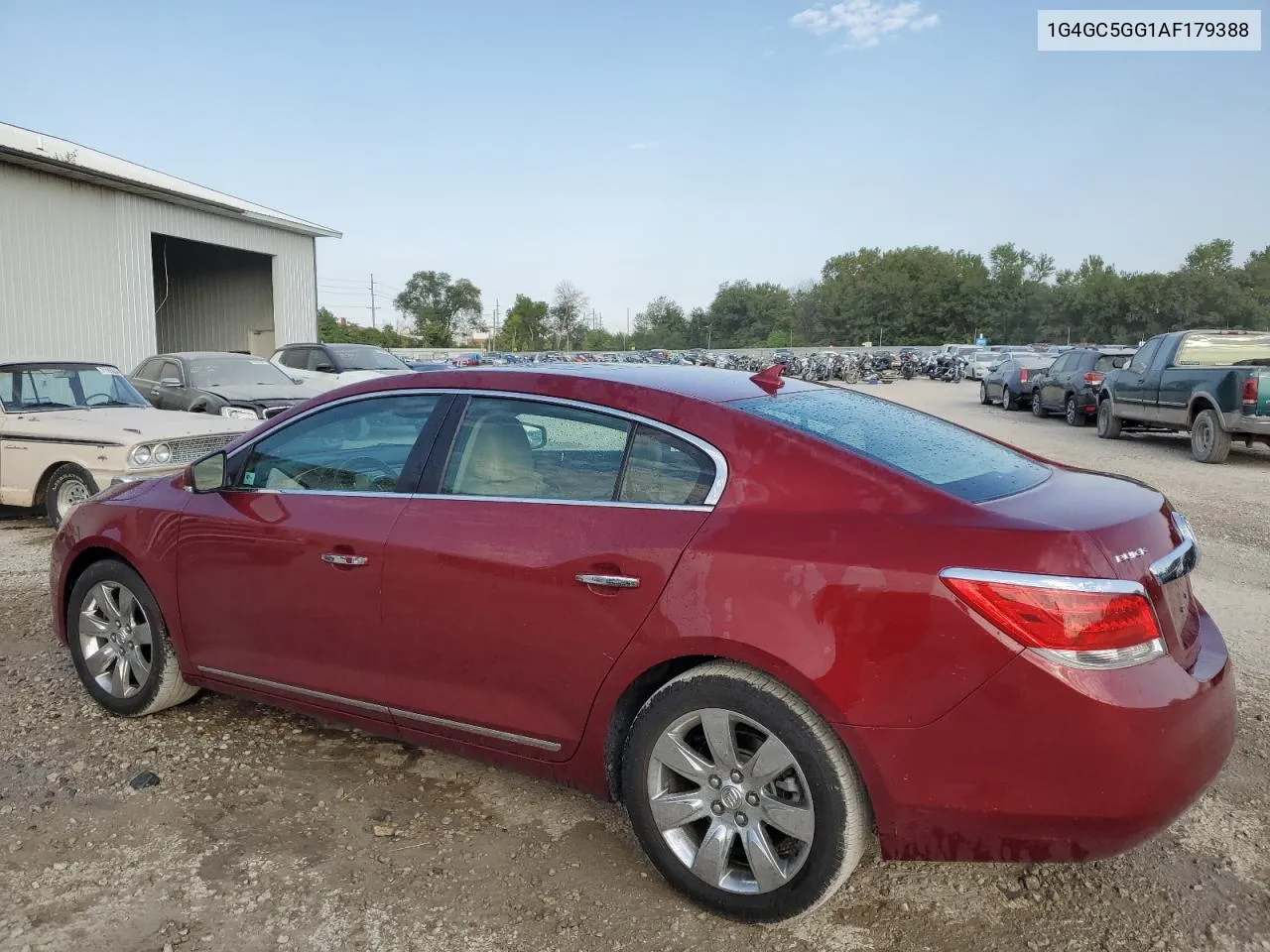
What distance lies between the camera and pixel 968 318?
289 ft

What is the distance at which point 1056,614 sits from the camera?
229 centimetres

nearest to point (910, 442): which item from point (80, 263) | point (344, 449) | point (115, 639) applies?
point (344, 449)

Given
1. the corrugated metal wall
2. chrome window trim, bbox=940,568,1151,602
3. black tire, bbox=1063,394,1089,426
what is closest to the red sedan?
chrome window trim, bbox=940,568,1151,602

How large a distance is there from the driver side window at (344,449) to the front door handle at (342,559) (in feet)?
0.83

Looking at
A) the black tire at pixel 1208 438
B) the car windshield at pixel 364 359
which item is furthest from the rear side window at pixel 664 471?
the car windshield at pixel 364 359

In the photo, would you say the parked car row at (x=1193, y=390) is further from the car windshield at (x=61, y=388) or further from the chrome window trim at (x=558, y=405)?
the car windshield at (x=61, y=388)

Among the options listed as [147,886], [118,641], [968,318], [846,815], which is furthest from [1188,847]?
Result: [968,318]

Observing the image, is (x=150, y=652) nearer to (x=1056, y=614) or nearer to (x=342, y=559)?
(x=342, y=559)

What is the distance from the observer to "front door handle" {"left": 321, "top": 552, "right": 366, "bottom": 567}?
10.8 feet

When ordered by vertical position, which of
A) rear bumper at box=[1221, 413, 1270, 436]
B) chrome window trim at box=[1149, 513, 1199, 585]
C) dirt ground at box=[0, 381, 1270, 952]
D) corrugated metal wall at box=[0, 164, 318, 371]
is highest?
corrugated metal wall at box=[0, 164, 318, 371]

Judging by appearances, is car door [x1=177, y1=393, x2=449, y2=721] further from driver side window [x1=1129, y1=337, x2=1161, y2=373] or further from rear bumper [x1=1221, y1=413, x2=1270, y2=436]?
driver side window [x1=1129, y1=337, x2=1161, y2=373]

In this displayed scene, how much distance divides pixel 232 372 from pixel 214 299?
18.8 meters

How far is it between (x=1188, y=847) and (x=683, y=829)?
1.69 metres

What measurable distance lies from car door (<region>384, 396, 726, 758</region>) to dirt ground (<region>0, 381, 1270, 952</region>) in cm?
41
